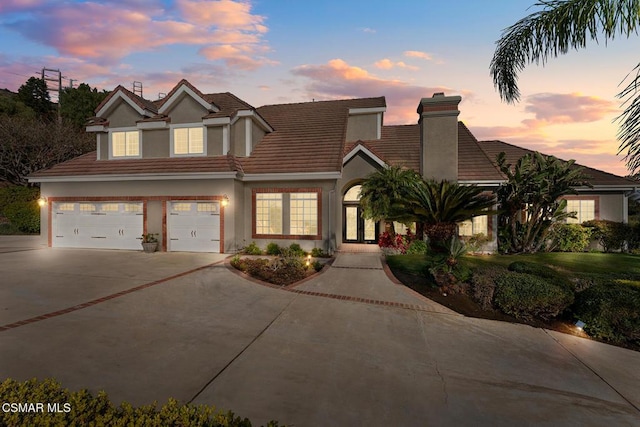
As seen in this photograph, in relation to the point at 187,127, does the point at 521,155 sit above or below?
below

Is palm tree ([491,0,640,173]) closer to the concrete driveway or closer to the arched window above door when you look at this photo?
the concrete driveway

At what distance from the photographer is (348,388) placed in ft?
13.1

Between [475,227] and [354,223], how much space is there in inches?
243

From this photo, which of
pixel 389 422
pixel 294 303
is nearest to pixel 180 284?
pixel 294 303

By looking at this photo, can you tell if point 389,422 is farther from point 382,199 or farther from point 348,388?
point 382,199

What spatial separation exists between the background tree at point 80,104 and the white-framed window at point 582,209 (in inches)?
1985

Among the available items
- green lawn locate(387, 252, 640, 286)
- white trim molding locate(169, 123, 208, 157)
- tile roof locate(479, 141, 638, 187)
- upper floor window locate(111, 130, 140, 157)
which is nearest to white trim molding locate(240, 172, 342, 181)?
white trim molding locate(169, 123, 208, 157)

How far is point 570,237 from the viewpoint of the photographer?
1528cm

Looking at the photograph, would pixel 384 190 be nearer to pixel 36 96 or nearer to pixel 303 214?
pixel 303 214

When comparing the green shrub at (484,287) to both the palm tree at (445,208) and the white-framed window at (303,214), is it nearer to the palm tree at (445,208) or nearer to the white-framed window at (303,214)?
the palm tree at (445,208)

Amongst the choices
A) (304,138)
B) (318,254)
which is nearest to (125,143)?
(304,138)

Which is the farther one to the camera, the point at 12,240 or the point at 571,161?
the point at 12,240

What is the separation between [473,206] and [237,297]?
288 inches

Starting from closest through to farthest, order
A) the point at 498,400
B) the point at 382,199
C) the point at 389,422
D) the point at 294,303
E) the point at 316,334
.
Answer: the point at 389,422, the point at 498,400, the point at 316,334, the point at 294,303, the point at 382,199
